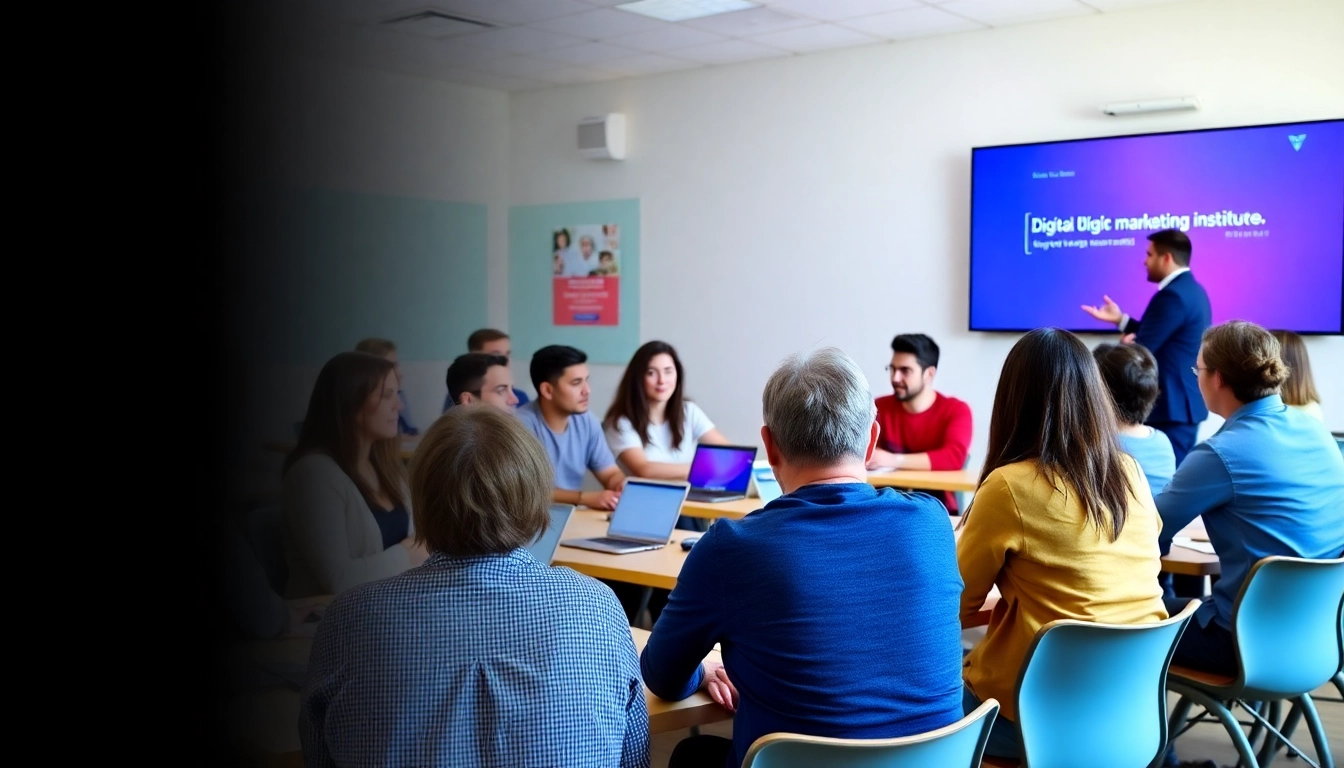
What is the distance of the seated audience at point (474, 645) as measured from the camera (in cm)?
127

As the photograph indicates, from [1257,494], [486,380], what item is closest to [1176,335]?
[1257,494]

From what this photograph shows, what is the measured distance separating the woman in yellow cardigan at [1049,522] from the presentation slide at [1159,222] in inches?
136

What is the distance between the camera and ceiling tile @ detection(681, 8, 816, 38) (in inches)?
225

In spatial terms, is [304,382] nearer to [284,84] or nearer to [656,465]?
[284,84]

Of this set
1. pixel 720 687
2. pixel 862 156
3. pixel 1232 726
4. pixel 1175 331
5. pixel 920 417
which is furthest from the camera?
pixel 862 156

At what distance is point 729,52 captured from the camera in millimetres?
6539

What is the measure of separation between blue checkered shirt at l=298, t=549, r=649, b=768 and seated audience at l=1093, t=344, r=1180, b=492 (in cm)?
210

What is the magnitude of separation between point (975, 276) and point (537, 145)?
10.4ft

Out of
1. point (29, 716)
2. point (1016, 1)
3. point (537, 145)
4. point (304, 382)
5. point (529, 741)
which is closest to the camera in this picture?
point (29, 716)

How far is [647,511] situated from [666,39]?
3706 mm

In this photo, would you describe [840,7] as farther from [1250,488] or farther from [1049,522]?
[1049,522]

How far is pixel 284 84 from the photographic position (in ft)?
Result: 1.62

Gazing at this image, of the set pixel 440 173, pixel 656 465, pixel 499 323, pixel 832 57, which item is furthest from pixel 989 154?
pixel 440 173

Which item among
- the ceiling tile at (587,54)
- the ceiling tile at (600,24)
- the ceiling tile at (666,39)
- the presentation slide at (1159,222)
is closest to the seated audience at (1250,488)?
the presentation slide at (1159,222)
